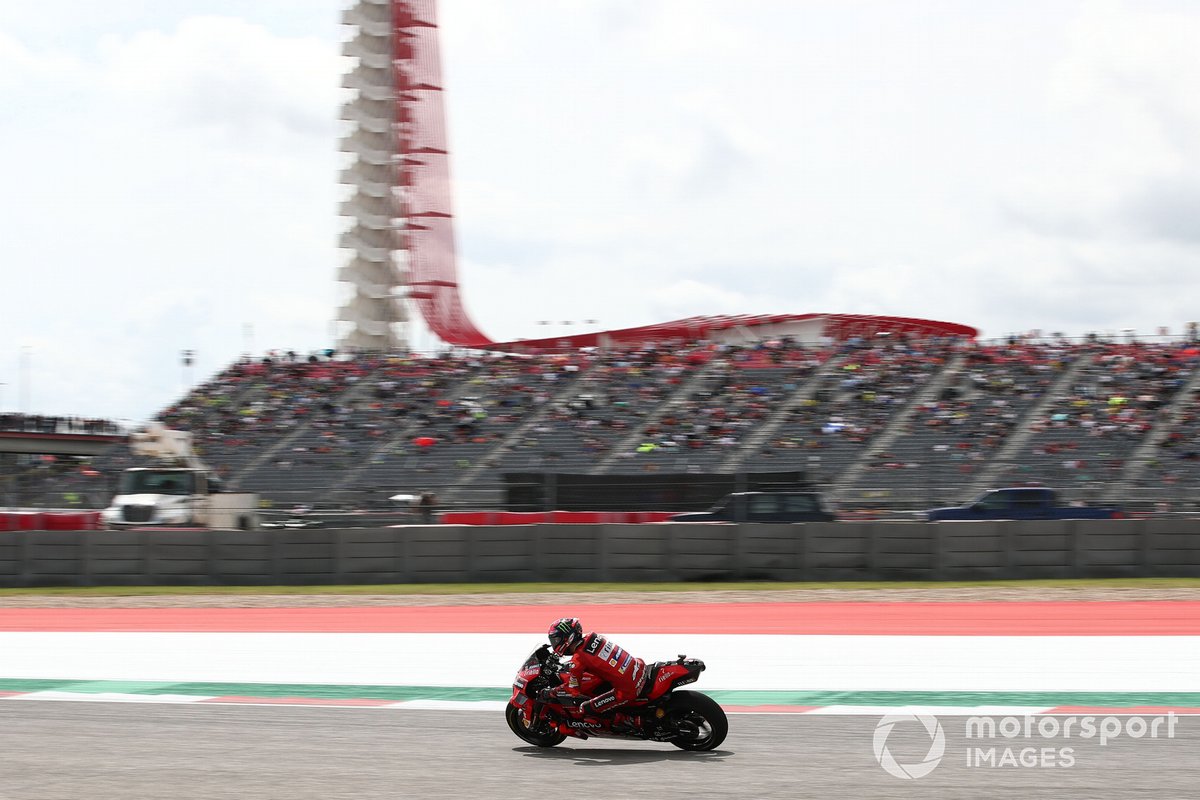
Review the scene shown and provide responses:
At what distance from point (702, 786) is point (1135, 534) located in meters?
14.1

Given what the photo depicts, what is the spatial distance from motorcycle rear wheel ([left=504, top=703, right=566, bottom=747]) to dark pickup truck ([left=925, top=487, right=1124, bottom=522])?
13307 mm

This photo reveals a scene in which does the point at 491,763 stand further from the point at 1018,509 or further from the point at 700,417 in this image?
the point at 700,417

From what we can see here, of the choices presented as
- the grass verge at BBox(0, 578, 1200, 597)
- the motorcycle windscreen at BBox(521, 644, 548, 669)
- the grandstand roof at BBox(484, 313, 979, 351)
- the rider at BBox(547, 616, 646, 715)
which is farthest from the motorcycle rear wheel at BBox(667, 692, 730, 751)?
the grandstand roof at BBox(484, 313, 979, 351)

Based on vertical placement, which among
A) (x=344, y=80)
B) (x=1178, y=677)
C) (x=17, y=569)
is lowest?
(x=1178, y=677)

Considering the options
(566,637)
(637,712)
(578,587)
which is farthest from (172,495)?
(637,712)

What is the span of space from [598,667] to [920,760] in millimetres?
1655

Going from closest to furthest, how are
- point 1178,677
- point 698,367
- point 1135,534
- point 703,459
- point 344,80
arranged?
point 1178,677 → point 1135,534 → point 703,459 → point 698,367 → point 344,80

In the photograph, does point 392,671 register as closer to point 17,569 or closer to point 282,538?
point 282,538

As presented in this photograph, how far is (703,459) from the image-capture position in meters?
29.1

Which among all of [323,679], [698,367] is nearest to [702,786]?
[323,679]

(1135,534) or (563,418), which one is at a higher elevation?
(563,418)

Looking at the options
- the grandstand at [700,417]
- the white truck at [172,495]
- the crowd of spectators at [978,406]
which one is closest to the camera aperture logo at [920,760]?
the grandstand at [700,417]

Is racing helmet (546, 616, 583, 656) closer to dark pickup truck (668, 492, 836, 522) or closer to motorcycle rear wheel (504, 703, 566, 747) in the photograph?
motorcycle rear wheel (504, 703, 566, 747)
